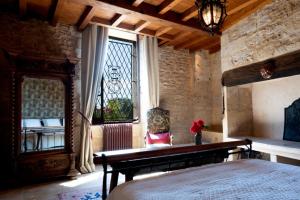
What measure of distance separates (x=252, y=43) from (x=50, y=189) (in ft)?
15.0

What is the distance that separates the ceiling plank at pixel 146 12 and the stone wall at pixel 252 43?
0.89 m

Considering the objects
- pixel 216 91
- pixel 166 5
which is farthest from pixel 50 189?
pixel 216 91

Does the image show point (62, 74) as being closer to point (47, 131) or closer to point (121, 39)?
point (47, 131)

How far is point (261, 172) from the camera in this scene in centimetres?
179

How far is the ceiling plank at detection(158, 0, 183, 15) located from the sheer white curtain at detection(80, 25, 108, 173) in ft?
4.97

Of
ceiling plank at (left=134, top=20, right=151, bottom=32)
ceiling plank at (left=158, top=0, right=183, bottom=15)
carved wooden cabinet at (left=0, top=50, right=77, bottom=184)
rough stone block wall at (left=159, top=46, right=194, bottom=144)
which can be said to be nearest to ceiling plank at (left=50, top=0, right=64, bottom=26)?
carved wooden cabinet at (left=0, top=50, right=77, bottom=184)

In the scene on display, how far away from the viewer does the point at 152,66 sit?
5641mm

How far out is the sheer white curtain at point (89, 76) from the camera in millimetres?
4539

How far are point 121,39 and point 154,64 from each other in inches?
42.1

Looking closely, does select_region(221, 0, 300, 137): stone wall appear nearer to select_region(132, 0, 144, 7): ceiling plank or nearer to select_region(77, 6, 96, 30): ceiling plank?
select_region(132, 0, 144, 7): ceiling plank

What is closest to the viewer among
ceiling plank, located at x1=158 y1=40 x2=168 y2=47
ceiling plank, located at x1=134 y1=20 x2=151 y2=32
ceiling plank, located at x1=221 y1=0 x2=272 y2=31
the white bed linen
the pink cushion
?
the white bed linen

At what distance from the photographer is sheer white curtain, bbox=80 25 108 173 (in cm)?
454

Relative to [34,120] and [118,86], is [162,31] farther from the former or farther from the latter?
[34,120]

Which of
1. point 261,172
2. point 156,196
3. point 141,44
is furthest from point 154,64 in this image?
point 156,196
